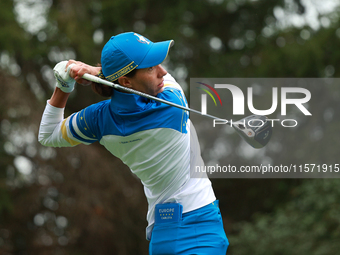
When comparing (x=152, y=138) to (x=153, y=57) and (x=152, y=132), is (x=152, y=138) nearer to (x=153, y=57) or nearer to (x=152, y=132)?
(x=152, y=132)

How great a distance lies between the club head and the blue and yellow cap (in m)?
0.63

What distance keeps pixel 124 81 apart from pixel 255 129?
788mm

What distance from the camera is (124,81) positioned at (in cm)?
269

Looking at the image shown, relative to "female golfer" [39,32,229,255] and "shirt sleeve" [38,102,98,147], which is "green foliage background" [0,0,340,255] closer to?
"female golfer" [39,32,229,255]

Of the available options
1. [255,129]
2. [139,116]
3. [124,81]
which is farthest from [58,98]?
[255,129]

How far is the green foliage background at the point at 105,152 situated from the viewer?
7867mm

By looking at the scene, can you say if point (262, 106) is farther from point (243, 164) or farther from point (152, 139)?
point (152, 139)

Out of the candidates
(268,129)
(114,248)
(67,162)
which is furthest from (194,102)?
(268,129)

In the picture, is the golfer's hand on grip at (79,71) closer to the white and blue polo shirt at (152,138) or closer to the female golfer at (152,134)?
the female golfer at (152,134)

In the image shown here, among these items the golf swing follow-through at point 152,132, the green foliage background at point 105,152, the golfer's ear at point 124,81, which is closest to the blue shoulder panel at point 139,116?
the golf swing follow-through at point 152,132

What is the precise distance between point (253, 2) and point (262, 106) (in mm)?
2203

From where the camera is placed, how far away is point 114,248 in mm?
8578

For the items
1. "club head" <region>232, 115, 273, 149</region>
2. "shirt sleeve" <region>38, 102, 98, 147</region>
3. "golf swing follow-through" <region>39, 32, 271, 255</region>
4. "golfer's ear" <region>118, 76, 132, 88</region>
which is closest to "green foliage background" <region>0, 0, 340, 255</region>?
"club head" <region>232, 115, 273, 149</region>

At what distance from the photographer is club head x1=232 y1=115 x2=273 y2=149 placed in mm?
2881
